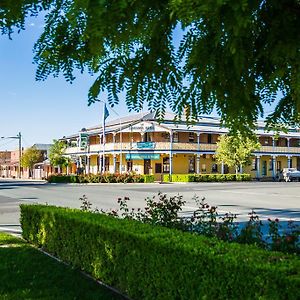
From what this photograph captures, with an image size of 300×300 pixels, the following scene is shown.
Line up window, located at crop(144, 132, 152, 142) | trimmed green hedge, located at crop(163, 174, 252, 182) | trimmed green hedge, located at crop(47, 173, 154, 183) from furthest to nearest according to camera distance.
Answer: window, located at crop(144, 132, 152, 142) < trimmed green hedge, located at crop(163, 174, 252, 182) < trimmed green hedge, located at crop(47, 173, 154, 183)

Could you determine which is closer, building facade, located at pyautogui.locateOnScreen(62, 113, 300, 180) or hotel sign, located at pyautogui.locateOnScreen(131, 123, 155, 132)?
hotel sign, located at pyautogui.locateOnScreen(131, 123, 155, 132)

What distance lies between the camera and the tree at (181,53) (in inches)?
79.0

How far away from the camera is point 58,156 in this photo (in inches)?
2768

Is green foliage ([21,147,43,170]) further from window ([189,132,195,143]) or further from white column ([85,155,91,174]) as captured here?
window ([189,132,195,143])

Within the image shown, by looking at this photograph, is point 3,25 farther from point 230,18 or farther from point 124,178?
point 124,178

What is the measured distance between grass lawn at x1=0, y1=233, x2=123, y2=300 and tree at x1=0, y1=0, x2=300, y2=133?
13.0 ft

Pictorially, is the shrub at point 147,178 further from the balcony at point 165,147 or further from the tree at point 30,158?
the tree at point 30,158

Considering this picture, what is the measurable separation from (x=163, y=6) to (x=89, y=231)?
5281 mm

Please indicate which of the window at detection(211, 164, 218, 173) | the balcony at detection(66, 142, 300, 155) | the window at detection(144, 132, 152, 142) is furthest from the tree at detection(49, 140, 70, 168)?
the window at detection(211, 164, 218, 173)

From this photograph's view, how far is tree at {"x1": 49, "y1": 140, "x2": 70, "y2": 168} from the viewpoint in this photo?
69.6m

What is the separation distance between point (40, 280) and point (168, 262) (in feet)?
9.54

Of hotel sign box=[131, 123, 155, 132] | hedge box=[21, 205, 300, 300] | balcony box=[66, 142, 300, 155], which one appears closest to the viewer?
hedge box=[21, 205, 300, 300]

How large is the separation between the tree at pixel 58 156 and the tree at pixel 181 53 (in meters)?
67.9

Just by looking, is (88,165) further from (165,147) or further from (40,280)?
(40,280)
